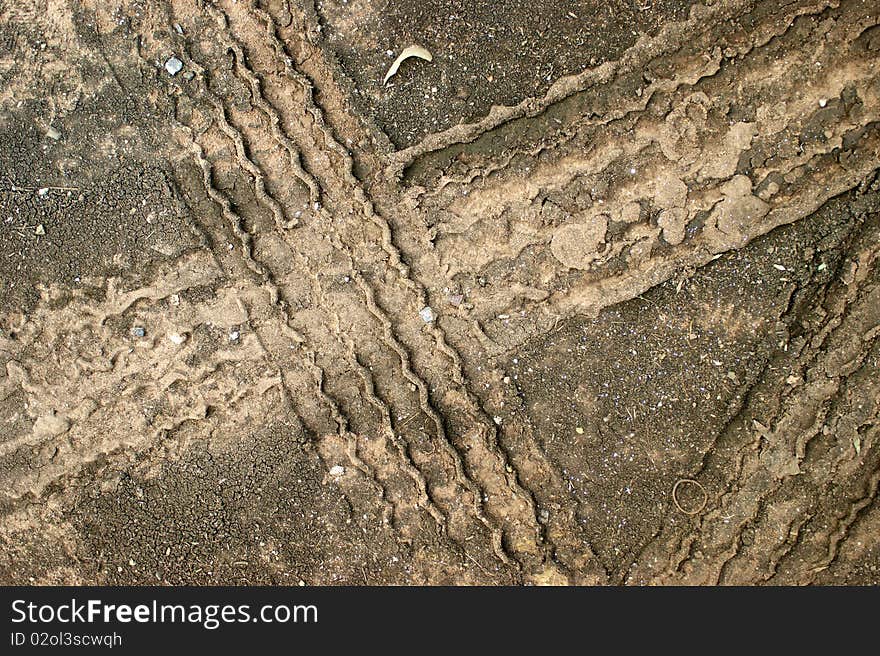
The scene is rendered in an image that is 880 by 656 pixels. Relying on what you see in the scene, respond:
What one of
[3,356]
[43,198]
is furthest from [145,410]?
[43,198]

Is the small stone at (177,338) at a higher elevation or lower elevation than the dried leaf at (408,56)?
lower

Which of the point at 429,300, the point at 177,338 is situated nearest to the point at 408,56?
the point at 429,300

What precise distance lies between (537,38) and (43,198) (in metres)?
A: 1.81

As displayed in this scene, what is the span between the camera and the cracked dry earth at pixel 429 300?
6.78 ft

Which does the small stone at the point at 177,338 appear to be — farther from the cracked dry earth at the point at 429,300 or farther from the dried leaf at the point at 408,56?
the dried leaf at the point at 408,56

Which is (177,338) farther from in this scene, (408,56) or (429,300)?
(408,56)

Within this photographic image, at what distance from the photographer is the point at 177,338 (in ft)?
7.16

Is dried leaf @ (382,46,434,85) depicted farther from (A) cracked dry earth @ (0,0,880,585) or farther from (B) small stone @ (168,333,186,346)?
(B) small stone @ (168,333,186,346)

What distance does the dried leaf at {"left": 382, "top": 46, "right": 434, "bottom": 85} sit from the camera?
2.13 meters

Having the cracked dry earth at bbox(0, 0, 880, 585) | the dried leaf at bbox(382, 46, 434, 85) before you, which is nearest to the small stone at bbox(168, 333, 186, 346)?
the cracked dry earth at bbox(0, 0, 880, 585)

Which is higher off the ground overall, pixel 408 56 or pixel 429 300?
pixel 408 56

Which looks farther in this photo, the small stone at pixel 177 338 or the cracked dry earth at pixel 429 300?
the small stone at pixel 177 338

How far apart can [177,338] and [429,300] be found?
2.92ft

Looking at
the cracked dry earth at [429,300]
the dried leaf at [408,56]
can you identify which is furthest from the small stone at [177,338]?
the dried leaf at [408,56]
